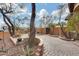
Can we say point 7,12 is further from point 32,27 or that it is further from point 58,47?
point 58,47

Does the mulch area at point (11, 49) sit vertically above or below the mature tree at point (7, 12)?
below

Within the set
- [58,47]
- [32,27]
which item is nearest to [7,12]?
[32,27]

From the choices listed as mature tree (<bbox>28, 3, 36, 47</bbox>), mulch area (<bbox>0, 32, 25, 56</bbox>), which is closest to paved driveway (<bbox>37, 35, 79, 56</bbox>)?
mature tree (<bbox>28, 3, 36, 47</bbox>)

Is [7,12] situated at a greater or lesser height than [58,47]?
greater

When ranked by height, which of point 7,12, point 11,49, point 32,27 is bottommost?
point 11,49

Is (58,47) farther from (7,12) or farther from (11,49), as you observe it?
(7,12)

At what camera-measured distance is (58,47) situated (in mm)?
1765

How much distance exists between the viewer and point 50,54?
1.76m

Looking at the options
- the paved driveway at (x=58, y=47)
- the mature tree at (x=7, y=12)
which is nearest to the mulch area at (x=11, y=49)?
the mature tree at (x=7, y=12)

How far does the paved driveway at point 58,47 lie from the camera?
1.75 meters

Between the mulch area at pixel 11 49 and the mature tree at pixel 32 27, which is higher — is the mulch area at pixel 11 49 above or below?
below

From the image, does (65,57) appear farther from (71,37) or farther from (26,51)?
(26,51)

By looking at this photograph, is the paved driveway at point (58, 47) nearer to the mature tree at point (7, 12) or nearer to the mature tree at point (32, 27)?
the mature tree at point (32, 27)

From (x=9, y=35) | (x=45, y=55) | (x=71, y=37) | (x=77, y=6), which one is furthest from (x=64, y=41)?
(x=9, y=35)
